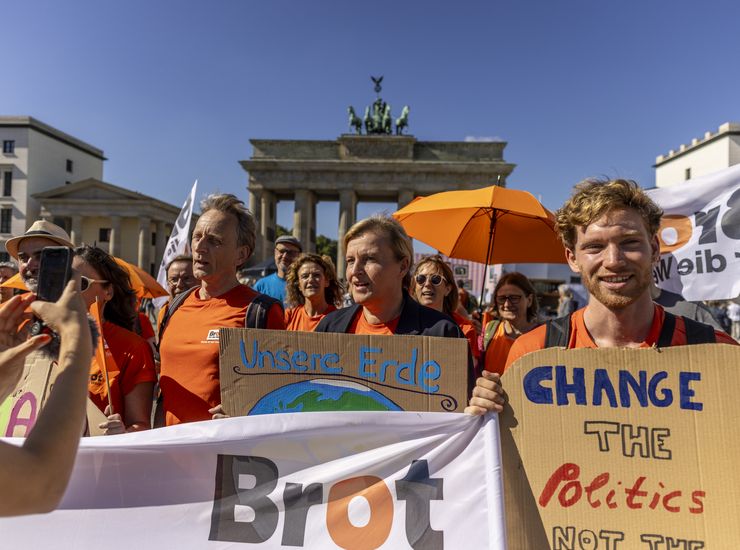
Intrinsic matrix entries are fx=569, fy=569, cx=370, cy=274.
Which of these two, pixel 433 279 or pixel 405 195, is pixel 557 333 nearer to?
pixel 433 279

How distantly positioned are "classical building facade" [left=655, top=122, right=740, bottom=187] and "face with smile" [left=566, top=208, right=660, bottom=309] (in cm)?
5946

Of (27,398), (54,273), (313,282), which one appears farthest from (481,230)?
(54,273)

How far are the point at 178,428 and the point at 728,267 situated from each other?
4.13m

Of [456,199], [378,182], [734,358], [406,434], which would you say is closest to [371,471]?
[406,434]

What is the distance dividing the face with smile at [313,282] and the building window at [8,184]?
63547mm

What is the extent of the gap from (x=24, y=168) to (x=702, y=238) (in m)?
66.5

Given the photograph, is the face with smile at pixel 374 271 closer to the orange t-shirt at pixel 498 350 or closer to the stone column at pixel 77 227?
the orange t-shirt at pixel 498 350

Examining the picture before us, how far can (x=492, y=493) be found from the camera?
1.91 meters

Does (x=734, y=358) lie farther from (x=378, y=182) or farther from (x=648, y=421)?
(x=378, y=182)

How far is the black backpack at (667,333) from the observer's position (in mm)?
2049

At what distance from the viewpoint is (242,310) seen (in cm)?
309

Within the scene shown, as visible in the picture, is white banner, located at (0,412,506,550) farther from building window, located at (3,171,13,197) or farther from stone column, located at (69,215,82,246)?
building window, located at (3,171,13,197)

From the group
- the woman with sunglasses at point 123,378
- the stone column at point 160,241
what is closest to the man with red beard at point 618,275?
the woman with sunglasses at point 123,378

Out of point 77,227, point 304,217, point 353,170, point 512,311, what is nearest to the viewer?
point 512,311
